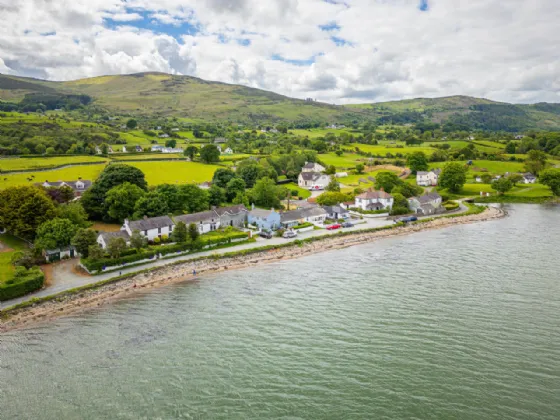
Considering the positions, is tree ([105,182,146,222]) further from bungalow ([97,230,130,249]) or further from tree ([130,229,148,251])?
tree ([130,229,148,251])

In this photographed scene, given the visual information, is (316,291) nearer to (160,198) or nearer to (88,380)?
(88,380)

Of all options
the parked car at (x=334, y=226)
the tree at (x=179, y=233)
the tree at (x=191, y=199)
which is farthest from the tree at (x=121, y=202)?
the parked car at (x=334, y=226)

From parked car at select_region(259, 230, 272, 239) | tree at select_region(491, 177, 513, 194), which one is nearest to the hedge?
parked car at select_region(259, 230, 272, 239)

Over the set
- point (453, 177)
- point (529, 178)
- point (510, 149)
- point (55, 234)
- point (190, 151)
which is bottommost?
point (55, 234)

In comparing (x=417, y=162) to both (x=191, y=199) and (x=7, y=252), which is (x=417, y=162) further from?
(x=7, y=252)

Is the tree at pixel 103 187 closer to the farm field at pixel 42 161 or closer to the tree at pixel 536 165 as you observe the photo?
the farm field at pixel 42 161

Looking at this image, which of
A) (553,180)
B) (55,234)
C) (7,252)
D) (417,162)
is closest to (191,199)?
(55,234)

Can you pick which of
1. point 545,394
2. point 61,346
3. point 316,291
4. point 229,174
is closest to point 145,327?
point 61,346
